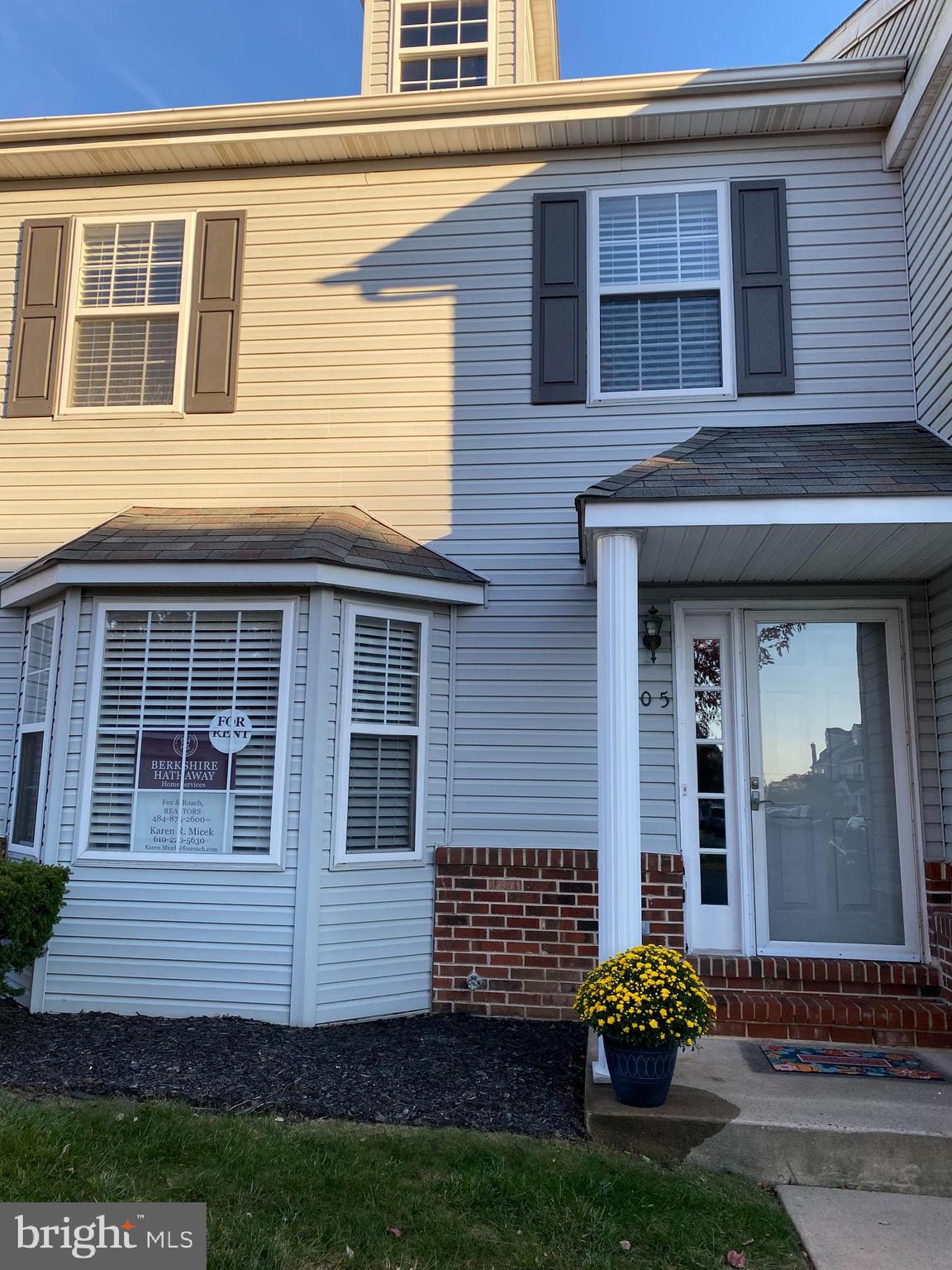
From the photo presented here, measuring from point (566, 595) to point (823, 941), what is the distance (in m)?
2.50

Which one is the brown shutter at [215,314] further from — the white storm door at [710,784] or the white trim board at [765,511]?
the white storm door at [710,784]

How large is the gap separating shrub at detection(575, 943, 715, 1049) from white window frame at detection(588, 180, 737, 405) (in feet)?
11.6

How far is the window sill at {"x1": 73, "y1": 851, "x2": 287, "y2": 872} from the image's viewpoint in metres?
5.20

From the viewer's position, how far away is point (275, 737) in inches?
211

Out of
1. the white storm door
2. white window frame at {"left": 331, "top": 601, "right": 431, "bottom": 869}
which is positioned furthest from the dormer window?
the white storm door

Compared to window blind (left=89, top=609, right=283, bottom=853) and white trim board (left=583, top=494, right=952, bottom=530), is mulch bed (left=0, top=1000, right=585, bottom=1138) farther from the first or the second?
white trim board (left=583, top=494, right=952, bottom=530)

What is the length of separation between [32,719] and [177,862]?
60.8 inches

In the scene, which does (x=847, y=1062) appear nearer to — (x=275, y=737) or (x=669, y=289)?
(x=275, y=737)

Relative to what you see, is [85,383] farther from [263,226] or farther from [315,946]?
[315,946]

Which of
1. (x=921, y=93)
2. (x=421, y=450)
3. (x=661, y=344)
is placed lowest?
(x=421, y=450)

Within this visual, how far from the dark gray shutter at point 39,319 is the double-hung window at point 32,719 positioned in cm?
161

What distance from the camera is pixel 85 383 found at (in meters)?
6.53

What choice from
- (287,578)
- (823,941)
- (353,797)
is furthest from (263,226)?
(823,941)
